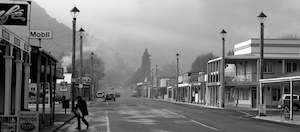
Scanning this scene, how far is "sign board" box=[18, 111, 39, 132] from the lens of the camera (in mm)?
19136

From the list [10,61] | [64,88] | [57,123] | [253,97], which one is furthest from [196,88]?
[10,61]

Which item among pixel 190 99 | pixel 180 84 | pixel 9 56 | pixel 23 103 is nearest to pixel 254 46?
pixel 190 99

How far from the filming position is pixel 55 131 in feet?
79.3

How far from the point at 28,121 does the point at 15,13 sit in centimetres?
848

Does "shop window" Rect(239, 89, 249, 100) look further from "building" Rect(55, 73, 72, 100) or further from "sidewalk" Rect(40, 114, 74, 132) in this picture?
"sidewalk" Rect(40, 114, 74, 132)

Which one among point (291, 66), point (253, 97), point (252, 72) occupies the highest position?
point (291, 66)

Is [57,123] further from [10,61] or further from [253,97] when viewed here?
[253,97]

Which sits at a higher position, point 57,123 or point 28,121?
point 28,121

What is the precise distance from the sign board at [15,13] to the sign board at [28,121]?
7335 millimetres

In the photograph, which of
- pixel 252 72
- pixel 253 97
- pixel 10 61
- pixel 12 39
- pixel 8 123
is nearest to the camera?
pixel 8 123

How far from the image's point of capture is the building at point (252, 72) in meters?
67.1

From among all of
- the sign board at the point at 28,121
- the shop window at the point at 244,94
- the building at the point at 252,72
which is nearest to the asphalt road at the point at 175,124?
the sign board at the point at 28,121

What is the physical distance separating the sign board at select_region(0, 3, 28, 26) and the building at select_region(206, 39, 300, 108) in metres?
38.8

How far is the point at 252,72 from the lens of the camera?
68.8 m
